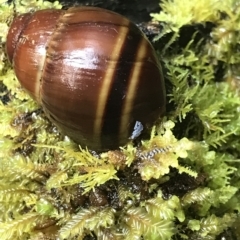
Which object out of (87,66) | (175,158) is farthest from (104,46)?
(175,158)

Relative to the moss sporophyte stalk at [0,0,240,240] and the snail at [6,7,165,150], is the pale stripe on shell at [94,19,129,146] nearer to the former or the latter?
the snail at [6,7,165,150]

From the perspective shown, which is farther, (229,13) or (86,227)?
(229,13)

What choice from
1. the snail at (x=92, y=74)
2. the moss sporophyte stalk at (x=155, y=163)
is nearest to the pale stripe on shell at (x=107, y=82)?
the snail at (x=92, y=74)

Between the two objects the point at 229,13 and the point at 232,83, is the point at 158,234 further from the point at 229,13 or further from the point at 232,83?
the point at 229,13

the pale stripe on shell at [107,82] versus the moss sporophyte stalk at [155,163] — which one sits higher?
the pale stripe on shell at [107,82]

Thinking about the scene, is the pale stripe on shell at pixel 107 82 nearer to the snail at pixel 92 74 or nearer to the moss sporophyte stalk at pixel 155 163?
the snail at pixel 92 74
